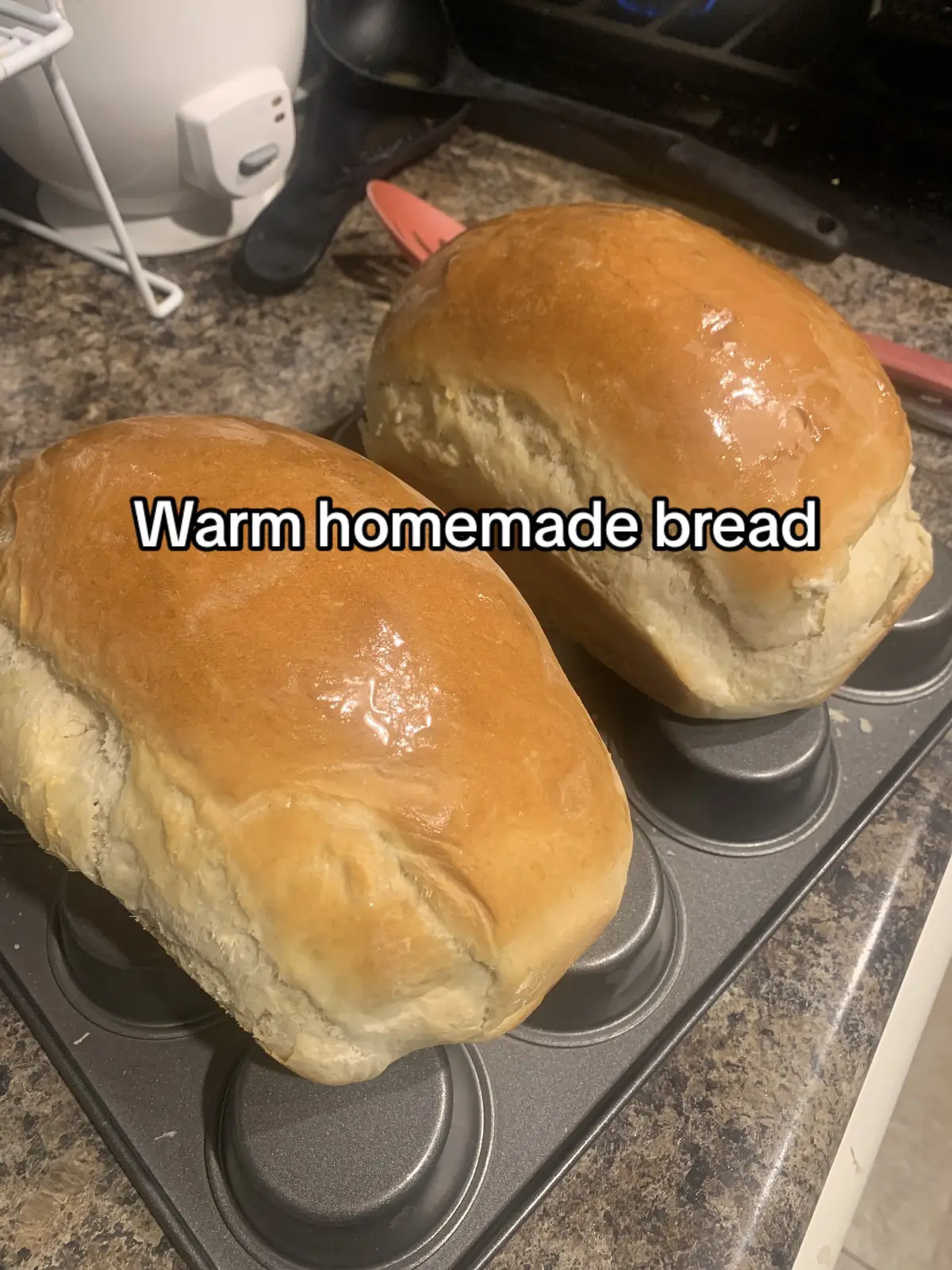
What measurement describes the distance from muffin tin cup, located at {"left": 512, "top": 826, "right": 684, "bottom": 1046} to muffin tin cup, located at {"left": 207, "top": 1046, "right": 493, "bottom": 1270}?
0.09 m

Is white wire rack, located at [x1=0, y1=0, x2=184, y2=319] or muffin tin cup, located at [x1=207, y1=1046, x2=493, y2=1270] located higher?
white wire rack, located at [x1=0, y1=0, x2=184, y2=319]

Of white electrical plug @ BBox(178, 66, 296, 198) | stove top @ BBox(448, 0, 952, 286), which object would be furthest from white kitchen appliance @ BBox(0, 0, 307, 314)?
stove top @ BBox(448, 0, 952, 286)

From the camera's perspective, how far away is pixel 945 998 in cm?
137

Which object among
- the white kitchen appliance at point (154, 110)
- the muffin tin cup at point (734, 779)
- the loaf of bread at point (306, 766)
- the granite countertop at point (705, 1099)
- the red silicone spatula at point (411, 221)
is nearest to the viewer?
the loaf of bread at point (306, 766)

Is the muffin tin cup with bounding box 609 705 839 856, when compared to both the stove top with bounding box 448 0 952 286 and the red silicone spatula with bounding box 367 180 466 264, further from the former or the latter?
the stove top with bounding box 448 0 952 286

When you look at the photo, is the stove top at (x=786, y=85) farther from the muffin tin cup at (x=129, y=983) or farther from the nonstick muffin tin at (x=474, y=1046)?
the muffin tin cup at (x=129, y=983)

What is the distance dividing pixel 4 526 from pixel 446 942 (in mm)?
377

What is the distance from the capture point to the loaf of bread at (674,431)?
23.9 inches

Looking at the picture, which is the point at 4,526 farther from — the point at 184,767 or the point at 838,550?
the point at 838,550

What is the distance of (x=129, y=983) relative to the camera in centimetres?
61

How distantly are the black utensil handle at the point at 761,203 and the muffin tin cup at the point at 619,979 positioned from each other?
84 centimetres

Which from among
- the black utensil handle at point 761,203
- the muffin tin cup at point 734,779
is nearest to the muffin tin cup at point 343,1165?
the muffin tin cup at point 734,779

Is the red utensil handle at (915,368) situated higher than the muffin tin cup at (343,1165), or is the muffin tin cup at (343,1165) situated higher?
the red utensil handle at (915,368)

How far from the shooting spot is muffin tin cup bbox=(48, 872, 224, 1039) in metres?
0.61
